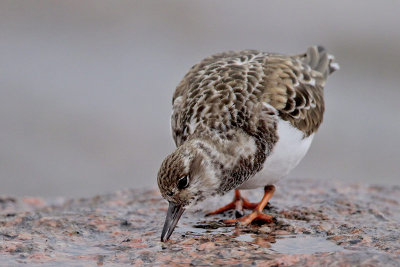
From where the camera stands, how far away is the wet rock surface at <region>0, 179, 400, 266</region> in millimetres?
4109

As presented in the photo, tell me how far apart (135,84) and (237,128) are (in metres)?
7.44

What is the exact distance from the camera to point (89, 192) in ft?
32.5

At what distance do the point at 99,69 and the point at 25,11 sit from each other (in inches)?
123

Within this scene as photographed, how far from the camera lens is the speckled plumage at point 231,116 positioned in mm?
4543

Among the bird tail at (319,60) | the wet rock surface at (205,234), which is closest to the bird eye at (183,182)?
the wet rock surface at (205,234)

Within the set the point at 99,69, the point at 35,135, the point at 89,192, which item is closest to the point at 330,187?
the point at 89,192

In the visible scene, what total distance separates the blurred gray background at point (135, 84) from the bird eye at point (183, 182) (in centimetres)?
561

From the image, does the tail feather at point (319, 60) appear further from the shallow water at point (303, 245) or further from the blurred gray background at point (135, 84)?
the blurred gray background at point (135, 84)

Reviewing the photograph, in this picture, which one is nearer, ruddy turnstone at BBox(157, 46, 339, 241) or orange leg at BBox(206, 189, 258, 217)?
ruddy turnstone at BBox(157, 46, 339, 241)

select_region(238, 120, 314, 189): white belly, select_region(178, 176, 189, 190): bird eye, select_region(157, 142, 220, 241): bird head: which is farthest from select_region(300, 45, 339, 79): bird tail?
select_region(178, 176, 189, 190): bird eye

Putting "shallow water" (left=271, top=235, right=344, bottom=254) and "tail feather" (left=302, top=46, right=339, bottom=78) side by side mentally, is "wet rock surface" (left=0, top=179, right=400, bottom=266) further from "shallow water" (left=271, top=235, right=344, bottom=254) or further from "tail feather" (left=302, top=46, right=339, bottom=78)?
"tail feather" (left=302, top=46, right=339, bottom=78)

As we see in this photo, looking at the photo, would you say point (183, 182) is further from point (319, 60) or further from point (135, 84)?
point (135, 84)

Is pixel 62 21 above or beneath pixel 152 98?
above

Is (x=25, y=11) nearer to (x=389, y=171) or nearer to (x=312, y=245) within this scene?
(x=389, y=171)
